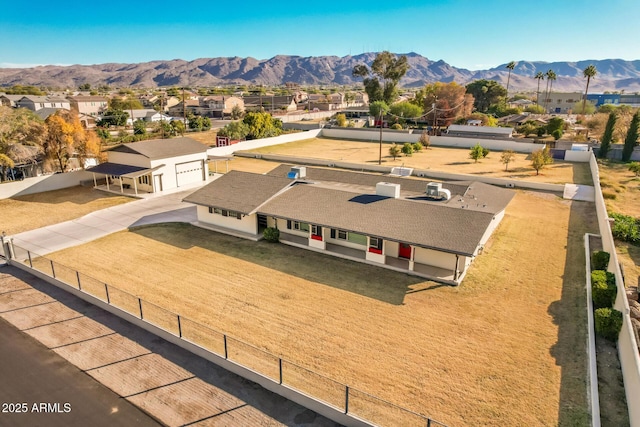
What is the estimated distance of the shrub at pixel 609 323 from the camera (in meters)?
16.8

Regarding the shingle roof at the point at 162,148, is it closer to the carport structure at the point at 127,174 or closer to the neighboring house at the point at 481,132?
the carport structure at the point at 127,174

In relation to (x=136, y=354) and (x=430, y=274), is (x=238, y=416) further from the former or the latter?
(x=430, y=274)

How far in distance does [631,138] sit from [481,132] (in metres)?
23.8

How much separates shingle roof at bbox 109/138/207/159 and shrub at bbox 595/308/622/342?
131ft

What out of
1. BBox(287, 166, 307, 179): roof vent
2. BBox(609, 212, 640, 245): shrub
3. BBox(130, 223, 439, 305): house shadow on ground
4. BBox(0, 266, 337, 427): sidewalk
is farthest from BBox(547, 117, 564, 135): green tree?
BBox(0, 266, 337, 427): sidewalk

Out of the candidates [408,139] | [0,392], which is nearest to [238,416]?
[0,392]

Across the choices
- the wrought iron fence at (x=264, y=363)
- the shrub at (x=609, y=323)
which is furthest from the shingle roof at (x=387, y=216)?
the wrought iron fence at (x=264, y=363)

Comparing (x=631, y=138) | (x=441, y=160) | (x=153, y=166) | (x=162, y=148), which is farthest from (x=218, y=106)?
(x=631, y=138)

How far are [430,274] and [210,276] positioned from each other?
13124 millimetres

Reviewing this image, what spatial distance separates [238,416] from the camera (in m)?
13.2

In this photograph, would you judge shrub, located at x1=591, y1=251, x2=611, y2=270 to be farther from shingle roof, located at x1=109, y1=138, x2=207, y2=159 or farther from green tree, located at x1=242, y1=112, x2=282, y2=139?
green tree, located at x1=242, y1=112, x2=282, y2=139

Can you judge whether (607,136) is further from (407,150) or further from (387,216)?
(387,216)

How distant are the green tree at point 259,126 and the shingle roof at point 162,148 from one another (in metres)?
26.0

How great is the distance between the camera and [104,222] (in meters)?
33.0
